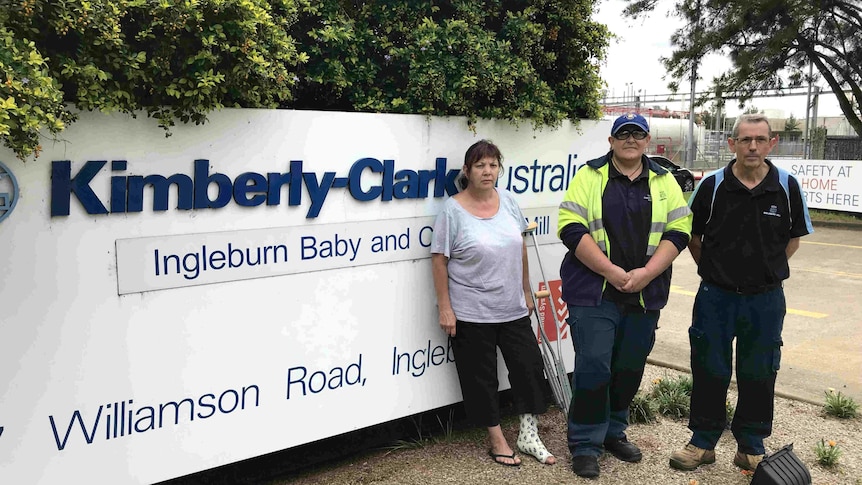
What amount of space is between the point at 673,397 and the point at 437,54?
2.59 metres

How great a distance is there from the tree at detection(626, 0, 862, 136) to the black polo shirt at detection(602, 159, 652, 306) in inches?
703

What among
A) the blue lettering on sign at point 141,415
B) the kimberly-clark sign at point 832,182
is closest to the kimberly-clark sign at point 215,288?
the blue lettering on sign at point 141,415

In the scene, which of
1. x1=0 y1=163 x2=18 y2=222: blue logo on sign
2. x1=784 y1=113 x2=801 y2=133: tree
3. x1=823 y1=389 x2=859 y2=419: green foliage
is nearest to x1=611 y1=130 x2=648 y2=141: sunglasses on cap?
x1=823 y1=389 x2=859 y2=419: green foliage

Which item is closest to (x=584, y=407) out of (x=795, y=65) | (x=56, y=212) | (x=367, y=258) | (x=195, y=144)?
(x=367, y=258)

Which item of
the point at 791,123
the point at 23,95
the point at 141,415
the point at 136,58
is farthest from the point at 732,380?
the point at 791,123

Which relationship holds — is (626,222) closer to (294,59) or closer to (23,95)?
(294,59)

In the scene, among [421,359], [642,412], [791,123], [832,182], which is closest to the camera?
[421,359]

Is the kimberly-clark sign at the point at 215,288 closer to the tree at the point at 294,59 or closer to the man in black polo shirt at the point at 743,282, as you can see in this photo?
the tree at the point at 294,59

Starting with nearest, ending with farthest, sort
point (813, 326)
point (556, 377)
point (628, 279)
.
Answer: point (628, 279) → point (556, 377) → point (813, 326)

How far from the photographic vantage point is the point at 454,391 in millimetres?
4230

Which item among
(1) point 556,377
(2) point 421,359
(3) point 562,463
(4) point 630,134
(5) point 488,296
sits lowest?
(3) point 562,463

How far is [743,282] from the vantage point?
3635mm

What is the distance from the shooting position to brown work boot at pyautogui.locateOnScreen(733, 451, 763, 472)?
3.87 m

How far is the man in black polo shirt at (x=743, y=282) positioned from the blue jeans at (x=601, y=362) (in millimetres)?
338
